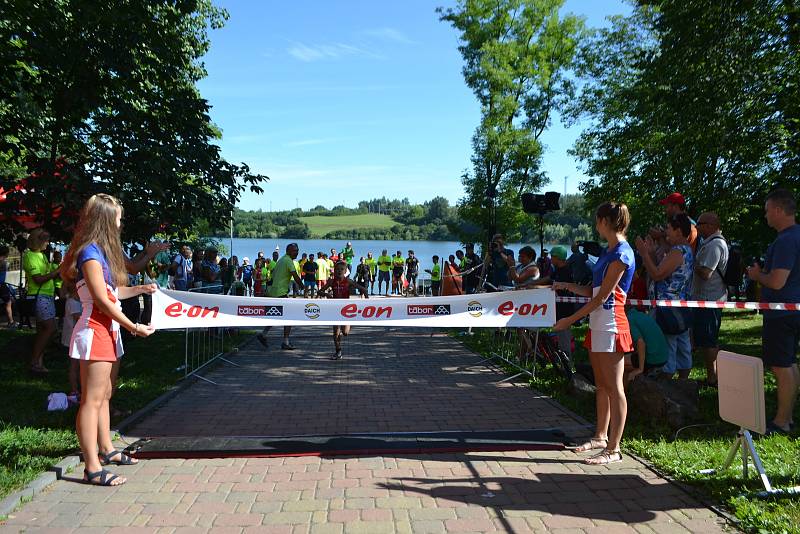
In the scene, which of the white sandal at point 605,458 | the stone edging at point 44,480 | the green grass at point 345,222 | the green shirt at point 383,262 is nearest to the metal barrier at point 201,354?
the stone edging at point 44,480

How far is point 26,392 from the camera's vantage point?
22.3 ft

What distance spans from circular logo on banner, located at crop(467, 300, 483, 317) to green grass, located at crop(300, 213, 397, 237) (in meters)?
110

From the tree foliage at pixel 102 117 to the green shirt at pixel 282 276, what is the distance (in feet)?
4.90

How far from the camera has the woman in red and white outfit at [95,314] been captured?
4.05 m

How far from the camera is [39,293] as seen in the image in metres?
7.68

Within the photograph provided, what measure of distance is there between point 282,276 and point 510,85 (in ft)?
70.1

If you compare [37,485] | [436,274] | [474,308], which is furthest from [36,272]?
[436,274]

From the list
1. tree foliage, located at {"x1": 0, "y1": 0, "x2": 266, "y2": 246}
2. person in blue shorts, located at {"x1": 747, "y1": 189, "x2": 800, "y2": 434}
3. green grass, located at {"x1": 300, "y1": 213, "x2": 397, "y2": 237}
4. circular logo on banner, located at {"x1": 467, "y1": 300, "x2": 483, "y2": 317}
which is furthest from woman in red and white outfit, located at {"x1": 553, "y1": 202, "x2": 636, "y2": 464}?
green grass, located at {"x1": 300, "y1": 213, "x2": 397, "y2": 237}

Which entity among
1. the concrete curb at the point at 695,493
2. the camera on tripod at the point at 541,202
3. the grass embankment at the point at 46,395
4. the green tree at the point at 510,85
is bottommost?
the concrete curb at the point at 695,493

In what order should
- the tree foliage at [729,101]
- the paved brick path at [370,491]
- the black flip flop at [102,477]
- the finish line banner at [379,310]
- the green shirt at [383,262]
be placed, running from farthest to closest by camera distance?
the green shirt at [383,262] → the tree foliage at [729,101] → the finish line banner at [379,310] → the black flip flop at [102,477] → the paved brick path at [370,491]

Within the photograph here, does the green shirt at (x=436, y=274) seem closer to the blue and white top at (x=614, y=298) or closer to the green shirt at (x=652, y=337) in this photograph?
the green shirt at (x=652, y=337)

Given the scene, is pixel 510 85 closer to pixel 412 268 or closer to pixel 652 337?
pixel 412 268

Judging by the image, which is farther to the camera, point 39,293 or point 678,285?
point 39,293

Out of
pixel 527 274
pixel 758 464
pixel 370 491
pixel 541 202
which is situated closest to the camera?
pixel 758 464
